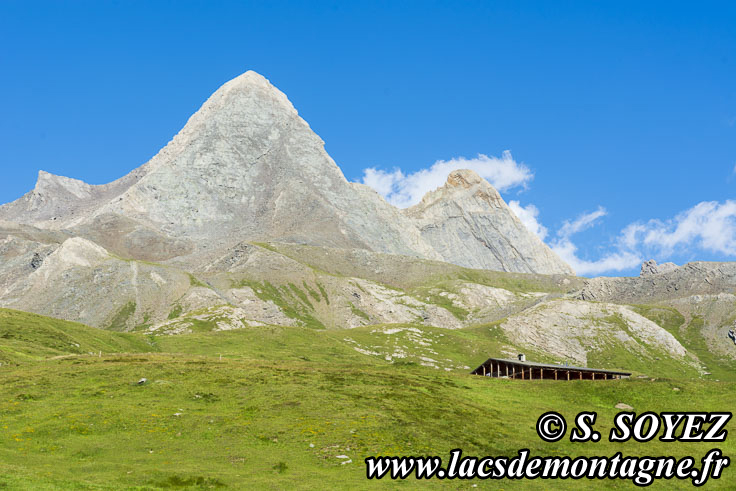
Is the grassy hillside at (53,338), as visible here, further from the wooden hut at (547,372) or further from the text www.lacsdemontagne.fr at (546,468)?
the text www.lacsdemontagne.fr at (546,468)

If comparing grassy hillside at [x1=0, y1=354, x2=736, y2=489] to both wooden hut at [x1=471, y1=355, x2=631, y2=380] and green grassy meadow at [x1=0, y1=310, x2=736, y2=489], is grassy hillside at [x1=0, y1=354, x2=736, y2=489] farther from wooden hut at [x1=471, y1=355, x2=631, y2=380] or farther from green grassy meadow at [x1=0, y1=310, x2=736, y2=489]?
wooden hut at [x1=471, y1=355, x2=631, y2=380]

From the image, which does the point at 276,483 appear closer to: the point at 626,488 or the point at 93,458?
the point at 93,458

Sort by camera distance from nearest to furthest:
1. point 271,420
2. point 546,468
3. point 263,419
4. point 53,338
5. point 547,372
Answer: point 546,468, point 271,420, point 263,419, point 547,372, point 53,338

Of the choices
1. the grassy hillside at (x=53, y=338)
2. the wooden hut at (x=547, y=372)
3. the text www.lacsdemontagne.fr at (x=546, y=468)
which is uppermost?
the grassy hillside at (x=53, y=338)

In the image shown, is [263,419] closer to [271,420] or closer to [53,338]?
[271,420]

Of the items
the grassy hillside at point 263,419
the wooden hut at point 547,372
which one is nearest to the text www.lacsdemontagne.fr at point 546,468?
the grassy hillside at point 263,419

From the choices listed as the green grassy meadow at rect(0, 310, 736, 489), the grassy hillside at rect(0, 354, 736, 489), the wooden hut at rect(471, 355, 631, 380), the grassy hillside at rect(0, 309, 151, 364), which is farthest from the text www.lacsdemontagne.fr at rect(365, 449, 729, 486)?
the grassy hillside at rect(0, 309, 151, 364)

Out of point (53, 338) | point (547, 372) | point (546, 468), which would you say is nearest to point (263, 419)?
point (546, 468)

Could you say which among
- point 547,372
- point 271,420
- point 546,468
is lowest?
point 546,468

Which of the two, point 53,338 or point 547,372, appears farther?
point 53,338

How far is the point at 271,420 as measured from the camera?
5775 centimetres

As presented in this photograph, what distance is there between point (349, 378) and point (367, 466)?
29.8 m

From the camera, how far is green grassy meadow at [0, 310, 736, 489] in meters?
45.2

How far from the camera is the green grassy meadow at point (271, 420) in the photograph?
4525cm
